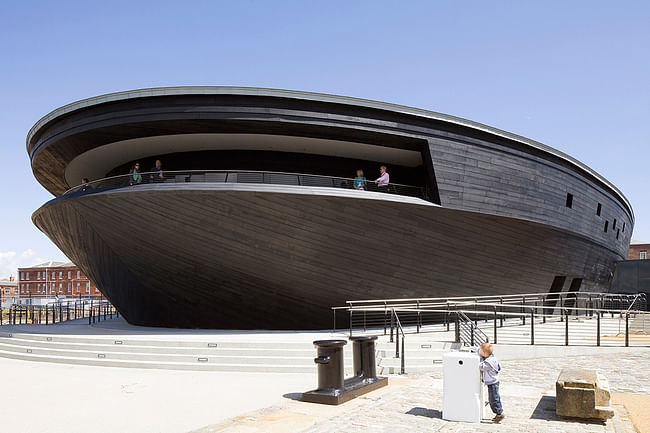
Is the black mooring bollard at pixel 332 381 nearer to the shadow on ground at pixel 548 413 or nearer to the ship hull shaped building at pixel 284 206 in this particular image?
the shadow on ground at pixel 548 413

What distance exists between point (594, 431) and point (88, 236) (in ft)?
49.8

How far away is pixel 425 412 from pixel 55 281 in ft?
252

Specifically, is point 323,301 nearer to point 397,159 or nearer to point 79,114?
point 397,159

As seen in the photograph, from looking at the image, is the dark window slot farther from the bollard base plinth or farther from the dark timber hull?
the bollard base plinth

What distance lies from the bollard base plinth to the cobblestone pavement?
0.13 meters

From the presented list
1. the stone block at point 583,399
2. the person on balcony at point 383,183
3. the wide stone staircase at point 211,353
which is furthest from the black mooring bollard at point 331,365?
the person on balcony at point 383,183

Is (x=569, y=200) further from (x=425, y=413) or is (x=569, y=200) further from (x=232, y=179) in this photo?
(x=425, y=413)

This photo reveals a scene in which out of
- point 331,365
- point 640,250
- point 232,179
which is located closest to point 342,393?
point 331,365

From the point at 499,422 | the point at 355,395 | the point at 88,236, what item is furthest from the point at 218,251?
the point at 499,422

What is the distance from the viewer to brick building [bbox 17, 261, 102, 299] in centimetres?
7150

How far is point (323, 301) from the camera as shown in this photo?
16438 millimetres

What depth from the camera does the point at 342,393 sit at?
7.59 m

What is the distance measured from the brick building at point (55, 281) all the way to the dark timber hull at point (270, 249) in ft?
189

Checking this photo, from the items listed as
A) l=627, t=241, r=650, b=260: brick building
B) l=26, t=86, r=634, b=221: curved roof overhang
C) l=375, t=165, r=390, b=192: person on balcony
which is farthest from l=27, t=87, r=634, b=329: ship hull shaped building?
l=627, t=241, r=650, b=260: brick building
